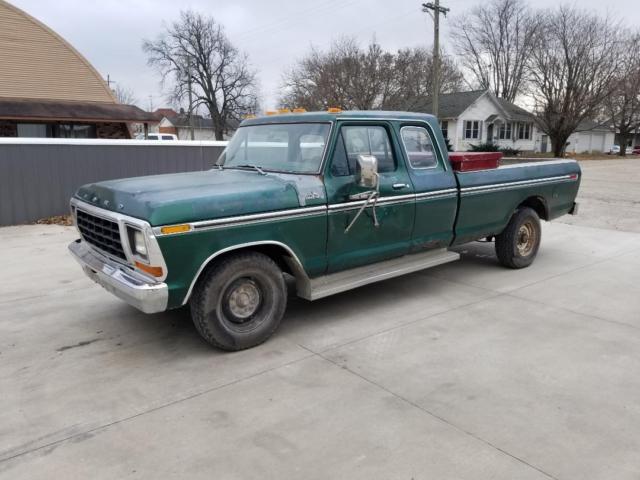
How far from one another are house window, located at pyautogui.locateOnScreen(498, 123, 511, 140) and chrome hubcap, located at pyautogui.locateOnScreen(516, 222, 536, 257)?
4290 cm

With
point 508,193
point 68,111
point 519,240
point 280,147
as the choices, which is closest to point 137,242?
point 280,147

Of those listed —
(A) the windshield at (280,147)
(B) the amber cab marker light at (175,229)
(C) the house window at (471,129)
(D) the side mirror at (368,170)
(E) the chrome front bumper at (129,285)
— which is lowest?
(E) the chrome front bumper at (129,285)

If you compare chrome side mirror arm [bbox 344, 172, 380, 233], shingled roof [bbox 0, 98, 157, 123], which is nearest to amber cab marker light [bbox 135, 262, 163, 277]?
chrome side mirror arm [bbox 344, 172, 380, 233]

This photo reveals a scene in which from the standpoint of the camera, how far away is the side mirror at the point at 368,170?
171 inches

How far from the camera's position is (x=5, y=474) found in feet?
9.09

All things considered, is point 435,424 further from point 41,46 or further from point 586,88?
point 586,88

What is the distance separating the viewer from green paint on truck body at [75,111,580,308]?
3.87 meters

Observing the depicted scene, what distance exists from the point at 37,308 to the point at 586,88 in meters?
39.3

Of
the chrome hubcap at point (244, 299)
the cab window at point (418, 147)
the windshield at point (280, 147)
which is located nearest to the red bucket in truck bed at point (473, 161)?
the cab window at point (418, 147)

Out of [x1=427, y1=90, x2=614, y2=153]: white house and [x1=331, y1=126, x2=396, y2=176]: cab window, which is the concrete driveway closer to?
[x1=331, y1=126, x2=396, y2=176]: cab window

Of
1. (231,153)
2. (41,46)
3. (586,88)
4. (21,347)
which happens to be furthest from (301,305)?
(586,88)

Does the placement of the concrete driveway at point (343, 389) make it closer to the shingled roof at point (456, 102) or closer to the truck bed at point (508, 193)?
the truck bed at point (508, 193)

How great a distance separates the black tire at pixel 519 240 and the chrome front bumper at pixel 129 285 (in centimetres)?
456

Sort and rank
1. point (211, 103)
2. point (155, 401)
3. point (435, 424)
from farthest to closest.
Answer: point (211, 103) → point (155, 401) → point (435, 424)
